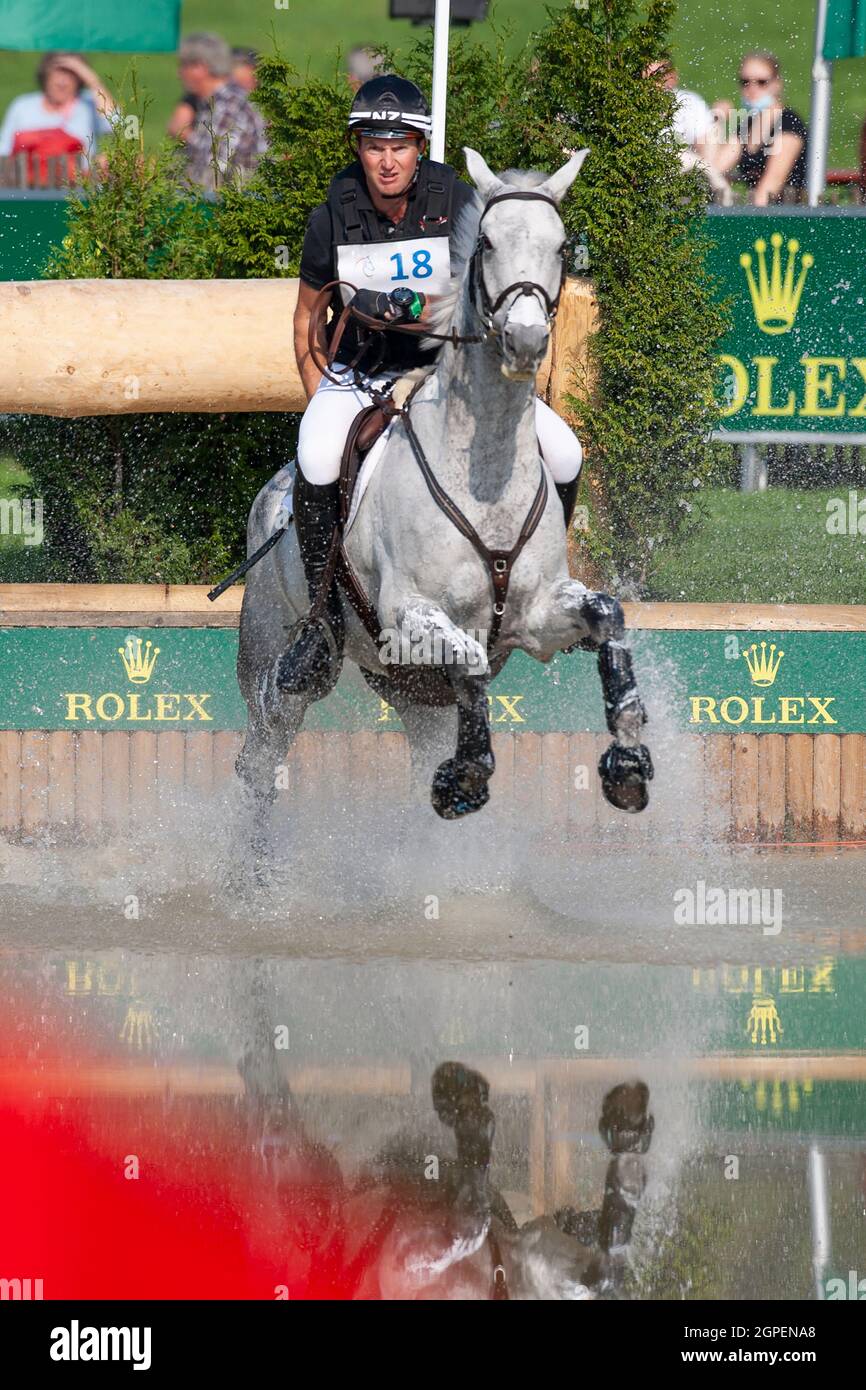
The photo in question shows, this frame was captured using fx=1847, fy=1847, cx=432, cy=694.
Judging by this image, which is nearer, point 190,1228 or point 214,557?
point 190,1228

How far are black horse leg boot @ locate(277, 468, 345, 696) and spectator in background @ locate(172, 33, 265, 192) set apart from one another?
455 centimetres

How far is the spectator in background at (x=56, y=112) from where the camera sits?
1453 centimetres

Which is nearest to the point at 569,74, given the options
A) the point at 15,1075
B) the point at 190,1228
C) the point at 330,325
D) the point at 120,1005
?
the point at 330,325

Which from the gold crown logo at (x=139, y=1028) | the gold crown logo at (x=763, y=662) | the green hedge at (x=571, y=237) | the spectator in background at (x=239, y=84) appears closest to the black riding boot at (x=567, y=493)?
the gold crown logo at (x=139, y=1028)

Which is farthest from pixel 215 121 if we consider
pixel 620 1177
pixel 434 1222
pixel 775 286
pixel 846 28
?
pixel 434 1222

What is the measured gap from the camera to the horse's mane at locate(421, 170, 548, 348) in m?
5.85

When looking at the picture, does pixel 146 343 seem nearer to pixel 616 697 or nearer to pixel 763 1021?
pixel 616 697

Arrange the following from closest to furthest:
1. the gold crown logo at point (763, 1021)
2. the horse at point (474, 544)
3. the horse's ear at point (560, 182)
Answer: the horse's ear at point (560, 182), the gold crown logo at point (763, 1021), the horse at point (474, 544)

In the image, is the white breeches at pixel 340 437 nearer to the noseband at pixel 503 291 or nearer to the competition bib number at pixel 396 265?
the competition bib number at pixel 396 265

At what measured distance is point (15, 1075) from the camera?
5.27 metres

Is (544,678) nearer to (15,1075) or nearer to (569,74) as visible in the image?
(569,74)

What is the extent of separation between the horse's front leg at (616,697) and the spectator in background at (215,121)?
18.2 ft

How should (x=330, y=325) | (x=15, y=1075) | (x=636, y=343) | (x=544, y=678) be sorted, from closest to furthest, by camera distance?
(x=15, y=1075), (x=330, y=325), (x=544, y=678), (x=636, y=343)
